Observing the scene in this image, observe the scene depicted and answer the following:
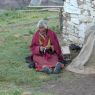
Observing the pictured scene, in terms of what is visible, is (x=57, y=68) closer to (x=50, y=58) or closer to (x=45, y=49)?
(x=50, y=58)

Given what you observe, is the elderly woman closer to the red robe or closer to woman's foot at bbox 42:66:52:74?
the red robe

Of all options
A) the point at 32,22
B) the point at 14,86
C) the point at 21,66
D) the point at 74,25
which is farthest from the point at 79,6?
the point at 32,22

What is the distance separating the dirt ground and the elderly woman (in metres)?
0.54

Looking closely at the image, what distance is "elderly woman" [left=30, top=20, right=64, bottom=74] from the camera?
9.51 m

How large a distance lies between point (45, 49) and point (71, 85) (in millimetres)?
1498

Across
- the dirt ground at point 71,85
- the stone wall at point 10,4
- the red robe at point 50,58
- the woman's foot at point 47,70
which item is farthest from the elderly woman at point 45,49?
the stone wall at point 10,4

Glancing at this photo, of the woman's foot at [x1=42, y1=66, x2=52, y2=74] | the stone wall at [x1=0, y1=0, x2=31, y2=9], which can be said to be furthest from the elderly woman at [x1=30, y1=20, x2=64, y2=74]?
the stone wall at [x1=0, y1=0, x2=31, y2=9]

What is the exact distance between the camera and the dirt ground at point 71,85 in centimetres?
794

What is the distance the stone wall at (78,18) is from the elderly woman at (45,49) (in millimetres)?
1420

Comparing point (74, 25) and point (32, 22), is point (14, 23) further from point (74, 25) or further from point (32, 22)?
point (74, 25)

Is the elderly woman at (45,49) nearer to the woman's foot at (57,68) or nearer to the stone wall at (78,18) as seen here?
the woman's foot at (57,68)

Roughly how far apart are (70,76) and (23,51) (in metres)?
2.64

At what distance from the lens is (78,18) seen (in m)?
11.4

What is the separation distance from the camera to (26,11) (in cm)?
2000
